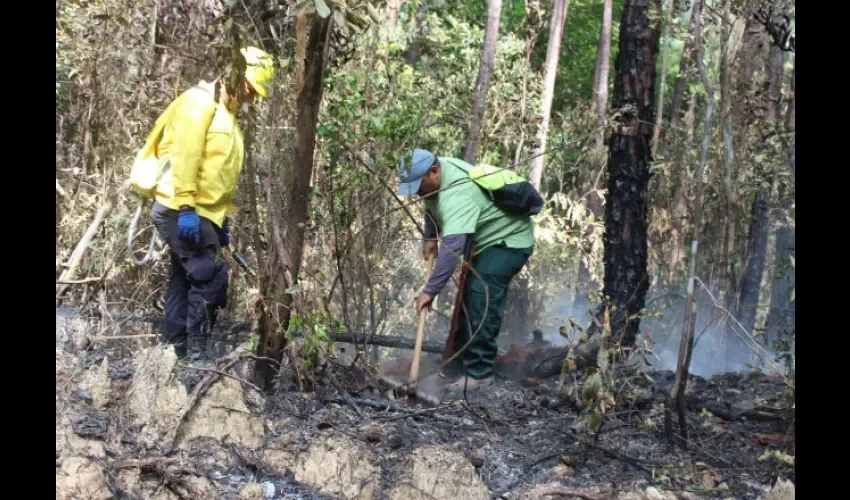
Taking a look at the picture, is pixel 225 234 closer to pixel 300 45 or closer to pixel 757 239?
pixel 300 45

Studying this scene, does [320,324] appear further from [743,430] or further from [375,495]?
[743,430]

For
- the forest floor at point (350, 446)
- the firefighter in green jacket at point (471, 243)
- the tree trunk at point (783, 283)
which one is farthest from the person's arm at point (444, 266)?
the tree trunk at point (783, 283)

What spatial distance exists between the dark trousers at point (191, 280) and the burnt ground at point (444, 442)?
15.9 inches

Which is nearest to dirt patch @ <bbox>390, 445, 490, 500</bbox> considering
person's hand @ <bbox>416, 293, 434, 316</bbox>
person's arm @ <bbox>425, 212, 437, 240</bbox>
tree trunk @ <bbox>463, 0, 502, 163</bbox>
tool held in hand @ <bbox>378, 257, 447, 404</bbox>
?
tool held in hand @ <bbox>378, 257, 447, 404</bbox>

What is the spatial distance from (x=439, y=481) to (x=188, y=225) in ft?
6.98

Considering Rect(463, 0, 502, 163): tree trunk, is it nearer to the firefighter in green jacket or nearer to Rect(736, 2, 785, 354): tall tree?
the firefighter in green jacket

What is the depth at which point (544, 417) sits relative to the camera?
4.66 m

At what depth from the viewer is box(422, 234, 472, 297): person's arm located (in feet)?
16.9

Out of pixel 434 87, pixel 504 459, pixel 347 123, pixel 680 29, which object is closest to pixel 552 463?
pixel 504 459

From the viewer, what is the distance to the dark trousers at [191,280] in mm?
4738

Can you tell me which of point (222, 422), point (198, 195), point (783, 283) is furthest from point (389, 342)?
point (783, 283)

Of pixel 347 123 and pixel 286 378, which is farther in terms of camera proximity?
pixel 347 123

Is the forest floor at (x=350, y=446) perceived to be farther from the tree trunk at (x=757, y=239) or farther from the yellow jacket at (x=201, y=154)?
the tree trunk at (x=757, y=239)

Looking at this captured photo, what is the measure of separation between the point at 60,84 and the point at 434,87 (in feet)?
12.3
